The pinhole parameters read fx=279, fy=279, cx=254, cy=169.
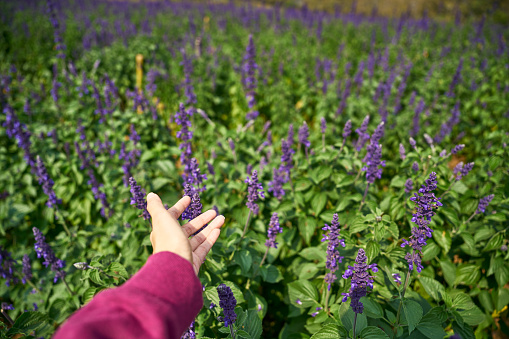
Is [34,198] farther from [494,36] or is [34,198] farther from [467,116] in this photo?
[494,36]

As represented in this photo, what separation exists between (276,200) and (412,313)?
1.83 meters

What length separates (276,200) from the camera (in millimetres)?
3590

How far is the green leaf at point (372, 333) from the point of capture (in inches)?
83.6

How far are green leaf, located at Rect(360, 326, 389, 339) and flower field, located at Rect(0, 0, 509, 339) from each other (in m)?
0.01

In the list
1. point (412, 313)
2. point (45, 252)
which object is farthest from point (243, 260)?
point (45, 252)

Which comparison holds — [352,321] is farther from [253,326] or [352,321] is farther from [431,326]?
[253,326]

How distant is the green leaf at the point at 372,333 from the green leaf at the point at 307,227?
122 centimetres

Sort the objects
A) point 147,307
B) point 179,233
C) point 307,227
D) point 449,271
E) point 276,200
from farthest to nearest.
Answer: point 276,200, point 307,227, point 449,271, point 179,233, point 147,307

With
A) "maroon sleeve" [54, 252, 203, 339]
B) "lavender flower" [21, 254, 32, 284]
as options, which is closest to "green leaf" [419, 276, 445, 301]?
"maroon sleeve" [54, 252, 203, 339]

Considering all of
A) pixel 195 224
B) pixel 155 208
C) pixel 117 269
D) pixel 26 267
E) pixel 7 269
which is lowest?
pixel 7 269

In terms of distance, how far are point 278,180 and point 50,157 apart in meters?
3.70

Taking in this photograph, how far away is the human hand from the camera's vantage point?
1.68 meters

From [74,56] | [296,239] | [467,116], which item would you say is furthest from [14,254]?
[467,116]

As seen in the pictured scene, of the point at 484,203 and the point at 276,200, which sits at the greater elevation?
the point at 484,203
